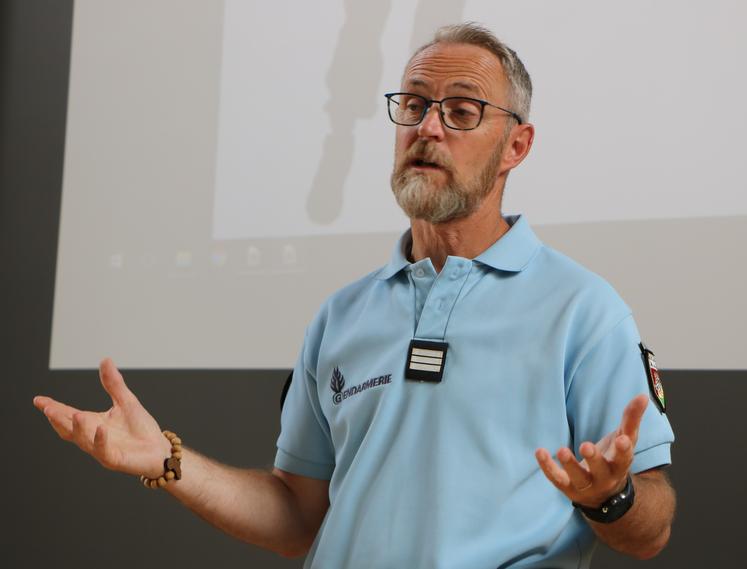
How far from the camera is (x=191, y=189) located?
3.45 m

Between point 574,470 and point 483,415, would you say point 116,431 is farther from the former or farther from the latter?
point 574,470

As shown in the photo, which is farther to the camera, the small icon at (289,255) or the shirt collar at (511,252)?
the small icon at (289,255)

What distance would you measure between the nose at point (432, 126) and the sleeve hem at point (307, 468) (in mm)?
622

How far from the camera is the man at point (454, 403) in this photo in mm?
1312

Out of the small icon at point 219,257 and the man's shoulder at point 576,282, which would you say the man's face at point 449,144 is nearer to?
the man's shoulder at point 576,282

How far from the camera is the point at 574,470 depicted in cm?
108

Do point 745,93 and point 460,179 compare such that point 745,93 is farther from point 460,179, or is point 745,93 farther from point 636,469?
point 636,469

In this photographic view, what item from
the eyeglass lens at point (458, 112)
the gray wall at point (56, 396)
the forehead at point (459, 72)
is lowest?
the gray wall at point (56, 396)

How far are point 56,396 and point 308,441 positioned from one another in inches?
90.8

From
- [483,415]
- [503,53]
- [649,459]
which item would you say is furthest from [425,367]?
[503,53]

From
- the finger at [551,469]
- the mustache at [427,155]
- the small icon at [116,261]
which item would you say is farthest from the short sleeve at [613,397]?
the small icon at [116,261]

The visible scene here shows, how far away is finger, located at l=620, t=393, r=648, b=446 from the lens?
1.08 metres

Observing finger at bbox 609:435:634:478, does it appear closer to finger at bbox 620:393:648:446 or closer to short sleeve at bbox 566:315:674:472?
finger at bbox 620:393:648:446

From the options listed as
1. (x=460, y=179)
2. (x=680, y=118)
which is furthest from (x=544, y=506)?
(x=680, y=118)
